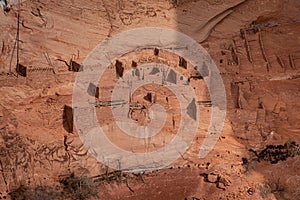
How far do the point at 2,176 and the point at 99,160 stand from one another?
1.45 m

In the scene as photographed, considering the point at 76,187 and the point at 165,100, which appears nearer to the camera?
the point at 76,187

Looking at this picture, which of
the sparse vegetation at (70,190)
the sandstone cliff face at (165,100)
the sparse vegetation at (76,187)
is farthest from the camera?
the sparse vegetation at (76,187)

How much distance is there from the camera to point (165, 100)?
7.57 metres

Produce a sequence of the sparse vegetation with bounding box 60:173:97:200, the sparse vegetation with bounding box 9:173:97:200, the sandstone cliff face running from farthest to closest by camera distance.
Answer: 1. the sparse vegetation with bounding box 60:173:97:200
2. the sparse vegetation with bounding box 9:173:97:200
3. the sandstone cliff face

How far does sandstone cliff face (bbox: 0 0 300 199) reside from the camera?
6676 mm

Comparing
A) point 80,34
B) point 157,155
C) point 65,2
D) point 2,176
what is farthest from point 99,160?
point 65,2

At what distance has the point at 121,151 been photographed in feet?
24.1

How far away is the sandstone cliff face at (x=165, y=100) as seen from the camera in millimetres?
6676

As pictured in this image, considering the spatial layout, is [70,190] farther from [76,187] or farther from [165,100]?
[165,100]

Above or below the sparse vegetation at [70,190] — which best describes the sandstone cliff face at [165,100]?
above

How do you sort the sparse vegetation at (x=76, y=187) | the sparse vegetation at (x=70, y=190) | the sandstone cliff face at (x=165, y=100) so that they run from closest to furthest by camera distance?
the sandstone cliff face at (x=165, y=100)
the sparse vegetation at (x=70, y=190)
the sparse vegetation at (x=76, y=187)

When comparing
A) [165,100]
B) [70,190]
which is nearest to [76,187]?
[70,190]

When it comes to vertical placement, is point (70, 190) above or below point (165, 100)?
below

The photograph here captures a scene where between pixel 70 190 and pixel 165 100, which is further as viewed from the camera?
pixel 165 100
